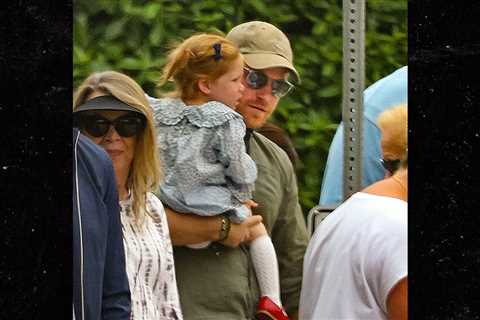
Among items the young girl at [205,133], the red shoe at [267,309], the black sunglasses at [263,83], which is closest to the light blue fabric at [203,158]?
the young girl at [205,133]

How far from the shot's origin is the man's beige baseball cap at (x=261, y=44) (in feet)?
16.0

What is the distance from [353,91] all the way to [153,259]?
0.80 metres

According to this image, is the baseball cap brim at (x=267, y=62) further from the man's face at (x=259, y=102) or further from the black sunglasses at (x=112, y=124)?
the black sunglasses at (x=112, y=124)

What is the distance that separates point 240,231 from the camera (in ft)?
16.0

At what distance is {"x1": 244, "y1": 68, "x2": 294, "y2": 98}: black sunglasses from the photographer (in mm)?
4879

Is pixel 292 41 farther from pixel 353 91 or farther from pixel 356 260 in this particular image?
pixel 356 260

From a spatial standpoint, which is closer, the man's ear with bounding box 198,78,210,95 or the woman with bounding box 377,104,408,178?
the man's ear with bounding box 198,78,210,95

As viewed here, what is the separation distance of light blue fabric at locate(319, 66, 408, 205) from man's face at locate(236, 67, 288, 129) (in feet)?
0.77

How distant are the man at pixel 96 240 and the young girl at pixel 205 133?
18 centimetres
